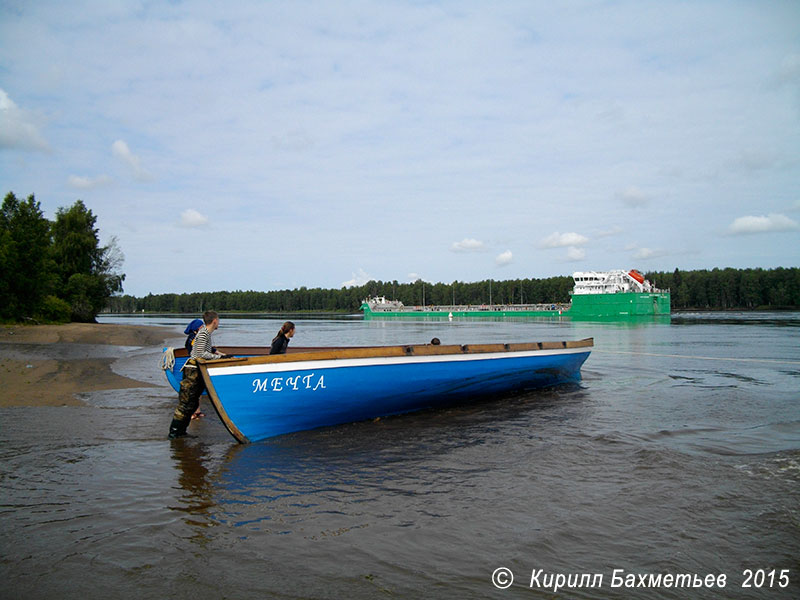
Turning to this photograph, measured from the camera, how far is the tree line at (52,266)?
36.9m

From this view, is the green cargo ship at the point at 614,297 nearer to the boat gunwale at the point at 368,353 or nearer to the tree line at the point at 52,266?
the tree line at the point at 52,266

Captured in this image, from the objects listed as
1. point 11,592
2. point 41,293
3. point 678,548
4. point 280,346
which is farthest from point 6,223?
point 678,548

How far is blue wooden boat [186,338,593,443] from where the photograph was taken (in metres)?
7.90

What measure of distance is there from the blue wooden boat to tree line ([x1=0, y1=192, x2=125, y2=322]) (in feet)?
116

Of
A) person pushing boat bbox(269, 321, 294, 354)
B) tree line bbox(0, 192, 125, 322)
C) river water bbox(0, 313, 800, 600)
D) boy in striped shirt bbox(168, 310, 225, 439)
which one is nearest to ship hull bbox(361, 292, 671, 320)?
tree line bbox(0, 192, 125, 322)

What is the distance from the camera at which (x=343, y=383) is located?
29.1 feet

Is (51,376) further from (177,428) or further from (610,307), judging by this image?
(610,307)

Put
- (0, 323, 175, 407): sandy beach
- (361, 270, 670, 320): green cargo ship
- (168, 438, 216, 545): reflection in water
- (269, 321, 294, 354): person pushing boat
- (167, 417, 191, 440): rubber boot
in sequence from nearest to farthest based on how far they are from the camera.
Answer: (168, 438, 216, 545): reflection in water < (167, 417, 191, 440): rubber boot < (269, 321, 294, 354): person pushing boat < (0, 323, 175, 407): sandy beach < (361, 270, 670, 320): green cargo ship

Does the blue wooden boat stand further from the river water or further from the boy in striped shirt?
the river water

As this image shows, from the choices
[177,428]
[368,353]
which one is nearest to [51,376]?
[177,428]

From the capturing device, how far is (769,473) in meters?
6.55

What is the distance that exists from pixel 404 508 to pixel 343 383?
3665 millimetres

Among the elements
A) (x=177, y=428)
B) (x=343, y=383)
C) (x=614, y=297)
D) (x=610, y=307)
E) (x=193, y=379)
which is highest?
(x=614, y=297)

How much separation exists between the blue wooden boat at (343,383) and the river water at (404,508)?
41cm
